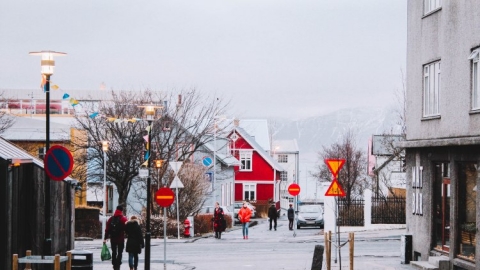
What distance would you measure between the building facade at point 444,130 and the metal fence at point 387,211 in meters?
16.3

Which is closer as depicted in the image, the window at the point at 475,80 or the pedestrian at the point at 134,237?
the window at the point at 475,80

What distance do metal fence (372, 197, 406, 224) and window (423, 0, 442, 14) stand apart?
18.8m

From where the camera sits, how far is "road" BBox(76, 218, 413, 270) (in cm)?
2820

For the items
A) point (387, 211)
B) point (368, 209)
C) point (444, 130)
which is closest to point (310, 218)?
point (387, 211)

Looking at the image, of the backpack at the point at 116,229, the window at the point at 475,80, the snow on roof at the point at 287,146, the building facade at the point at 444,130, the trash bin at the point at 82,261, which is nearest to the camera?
the trash bin at the point at 82,261

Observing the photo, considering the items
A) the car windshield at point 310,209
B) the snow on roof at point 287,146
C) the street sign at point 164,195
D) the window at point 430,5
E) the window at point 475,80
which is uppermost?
the snow on roof at point 287,146

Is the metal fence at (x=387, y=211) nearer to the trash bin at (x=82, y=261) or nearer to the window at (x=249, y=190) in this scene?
the trash bin at (x=82, y=261)

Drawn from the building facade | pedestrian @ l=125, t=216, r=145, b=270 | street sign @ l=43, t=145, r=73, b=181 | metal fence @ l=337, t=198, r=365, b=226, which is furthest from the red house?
street sign @ l=43, t=145, r=73, b=181

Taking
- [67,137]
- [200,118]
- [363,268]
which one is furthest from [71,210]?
[67,137]

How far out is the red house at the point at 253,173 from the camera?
A: 89.9 m

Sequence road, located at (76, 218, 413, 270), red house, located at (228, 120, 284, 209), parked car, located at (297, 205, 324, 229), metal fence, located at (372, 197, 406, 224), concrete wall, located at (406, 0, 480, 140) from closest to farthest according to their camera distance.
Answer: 1. concrete wall, located at (406, 0, 480, 140)
2. road, located at (76, 218, 413, 270)
3. metal fence, located at (372, 197, 406, 224)
4. parked car, located at (297, 205, 324, 229)
5. red house, located at (228, 120, 284, 209)

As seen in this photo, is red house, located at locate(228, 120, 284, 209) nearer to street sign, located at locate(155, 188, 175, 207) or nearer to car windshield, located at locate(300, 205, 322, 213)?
car windshield, located at locate(300, 205, 322, 213)

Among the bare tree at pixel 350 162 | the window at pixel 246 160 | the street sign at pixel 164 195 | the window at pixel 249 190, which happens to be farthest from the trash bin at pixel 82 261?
the bare tree at pixel 350 162

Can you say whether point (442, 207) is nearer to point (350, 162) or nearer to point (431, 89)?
point (431, 89)
